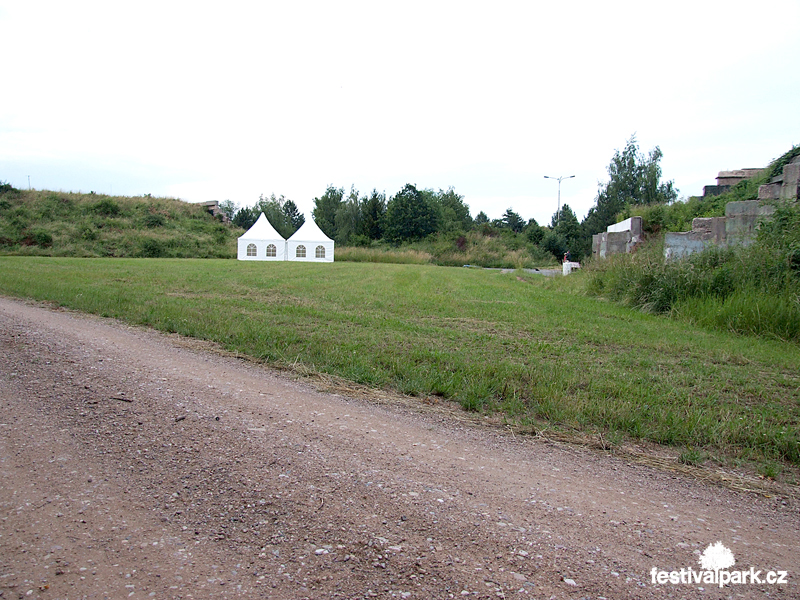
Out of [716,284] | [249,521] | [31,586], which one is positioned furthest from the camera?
[716,284]

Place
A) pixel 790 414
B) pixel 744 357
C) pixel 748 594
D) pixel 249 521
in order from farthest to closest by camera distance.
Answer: pixel 744 357 → pixel 790 414 → pixel 249 521 → pixel 748 594

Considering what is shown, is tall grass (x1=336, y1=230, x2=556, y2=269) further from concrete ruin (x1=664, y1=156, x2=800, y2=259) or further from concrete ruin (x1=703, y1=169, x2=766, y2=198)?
concrete ruin (x1=664, y1=156, x2=800, y2=259)

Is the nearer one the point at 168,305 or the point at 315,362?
the point at 315,362

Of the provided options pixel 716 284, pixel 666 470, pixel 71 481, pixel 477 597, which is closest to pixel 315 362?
pixel 71 481

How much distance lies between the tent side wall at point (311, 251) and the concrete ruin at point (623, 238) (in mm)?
22652

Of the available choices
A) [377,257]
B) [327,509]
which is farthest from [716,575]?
[377,257]

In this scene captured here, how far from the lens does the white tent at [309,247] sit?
39812 mm

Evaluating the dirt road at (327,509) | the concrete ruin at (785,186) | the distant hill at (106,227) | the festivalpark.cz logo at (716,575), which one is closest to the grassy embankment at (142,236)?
the distant hill at (106,227)

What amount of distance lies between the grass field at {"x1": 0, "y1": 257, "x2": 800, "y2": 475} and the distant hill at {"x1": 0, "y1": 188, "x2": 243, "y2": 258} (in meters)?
32.2

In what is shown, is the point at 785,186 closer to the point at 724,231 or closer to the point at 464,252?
the point at 724,231

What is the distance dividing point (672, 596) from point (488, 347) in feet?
16.8

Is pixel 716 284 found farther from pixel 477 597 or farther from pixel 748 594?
pixel 477 597

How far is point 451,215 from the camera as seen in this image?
74688 millimetres

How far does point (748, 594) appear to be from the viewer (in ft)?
8.14
